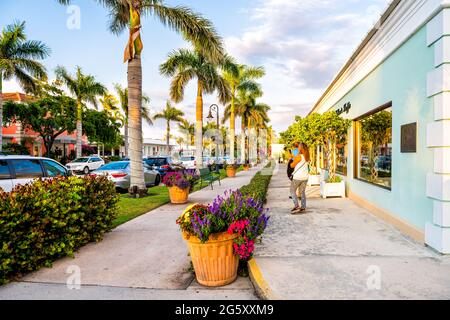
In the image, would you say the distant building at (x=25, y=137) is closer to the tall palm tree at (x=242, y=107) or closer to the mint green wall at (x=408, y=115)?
the tall palm tree at (x=242, y=107)

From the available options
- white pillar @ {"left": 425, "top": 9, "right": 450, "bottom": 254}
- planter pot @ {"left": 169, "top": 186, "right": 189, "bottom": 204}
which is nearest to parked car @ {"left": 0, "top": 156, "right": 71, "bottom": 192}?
planter pot @ {"left": 169, "top": 186, "right": 189, "bottom": 204}

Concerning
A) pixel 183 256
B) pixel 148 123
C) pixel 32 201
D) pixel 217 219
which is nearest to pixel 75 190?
pixel 32 201

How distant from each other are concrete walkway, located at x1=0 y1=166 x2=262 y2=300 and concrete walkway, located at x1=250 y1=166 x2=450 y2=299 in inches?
22.5

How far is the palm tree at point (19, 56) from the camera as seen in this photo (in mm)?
21125

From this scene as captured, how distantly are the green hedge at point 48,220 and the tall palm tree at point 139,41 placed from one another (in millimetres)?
5380

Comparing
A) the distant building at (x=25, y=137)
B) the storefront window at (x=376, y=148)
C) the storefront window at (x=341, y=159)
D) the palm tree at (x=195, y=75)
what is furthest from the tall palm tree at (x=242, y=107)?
the storefront window at (x=376, y=148)

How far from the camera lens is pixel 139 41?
1172cm

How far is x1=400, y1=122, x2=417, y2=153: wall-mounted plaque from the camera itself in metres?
5.96

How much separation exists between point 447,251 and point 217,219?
365 centimetres

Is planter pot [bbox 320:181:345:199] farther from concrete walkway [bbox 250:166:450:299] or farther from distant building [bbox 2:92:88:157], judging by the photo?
distant building [bbox 2:92:88:157]

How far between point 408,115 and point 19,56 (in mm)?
24190

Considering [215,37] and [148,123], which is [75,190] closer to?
[215,37]

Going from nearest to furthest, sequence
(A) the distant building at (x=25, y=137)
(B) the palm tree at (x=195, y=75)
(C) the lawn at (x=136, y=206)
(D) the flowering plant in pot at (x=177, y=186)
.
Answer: (C) the lawn at (x=136, y=206) → (D) the flowering plant in pot at (x=177, y=186) → (B) the palm tree at (x=195, y=75) → (A) the distant building at (x=25, y=137)

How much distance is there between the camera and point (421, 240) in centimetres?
564
